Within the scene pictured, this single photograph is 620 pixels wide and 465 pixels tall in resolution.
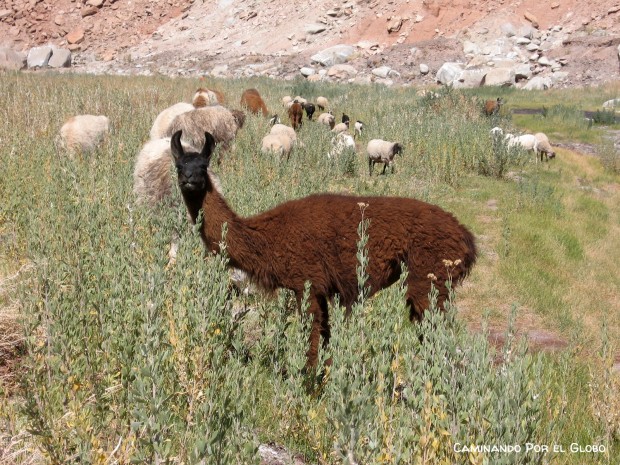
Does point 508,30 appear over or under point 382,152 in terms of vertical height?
under

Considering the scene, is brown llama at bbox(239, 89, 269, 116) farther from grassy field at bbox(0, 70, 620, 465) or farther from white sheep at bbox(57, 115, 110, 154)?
white sheep at bbox(57, 115, 110, 154)

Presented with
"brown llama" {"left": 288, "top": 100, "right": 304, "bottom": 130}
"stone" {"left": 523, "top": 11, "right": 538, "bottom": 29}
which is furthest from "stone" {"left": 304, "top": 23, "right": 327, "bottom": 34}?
"brown llama" {"left": 288, "top": 100, "right": 304, "bottom": 130}

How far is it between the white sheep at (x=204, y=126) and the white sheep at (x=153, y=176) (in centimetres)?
210

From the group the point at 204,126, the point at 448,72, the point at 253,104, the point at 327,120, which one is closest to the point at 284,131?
the point at 204,126

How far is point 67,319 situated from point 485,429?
224 centimetres

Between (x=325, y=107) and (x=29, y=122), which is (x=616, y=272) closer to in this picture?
(x=29, y=122)

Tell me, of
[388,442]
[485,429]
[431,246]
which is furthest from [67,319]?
[431,246]

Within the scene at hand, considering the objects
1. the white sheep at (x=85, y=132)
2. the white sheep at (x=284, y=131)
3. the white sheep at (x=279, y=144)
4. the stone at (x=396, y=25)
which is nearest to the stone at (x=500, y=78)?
the stone at (x=396, y=25)

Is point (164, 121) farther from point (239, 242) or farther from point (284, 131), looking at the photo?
point (239, 242)

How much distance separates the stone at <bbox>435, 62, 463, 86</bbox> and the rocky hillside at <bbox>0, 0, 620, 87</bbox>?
125mm

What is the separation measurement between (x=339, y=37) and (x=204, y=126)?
46.1 meters

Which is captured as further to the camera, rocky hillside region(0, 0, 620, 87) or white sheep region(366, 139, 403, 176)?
rocky hillside region(0, 0, 620, 87)

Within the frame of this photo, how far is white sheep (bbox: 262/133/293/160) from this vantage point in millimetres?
12481

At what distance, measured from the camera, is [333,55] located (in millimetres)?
49656
